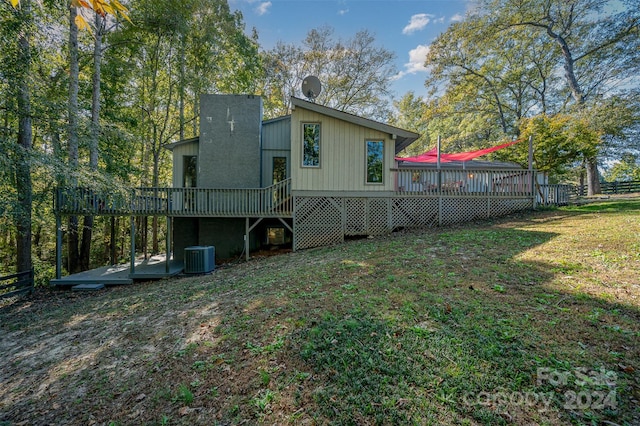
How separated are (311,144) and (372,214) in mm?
3340

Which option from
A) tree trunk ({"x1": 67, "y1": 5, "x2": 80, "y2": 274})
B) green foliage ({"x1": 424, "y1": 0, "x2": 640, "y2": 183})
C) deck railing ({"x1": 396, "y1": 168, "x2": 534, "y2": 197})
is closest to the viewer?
tree trunk ({"x1": 67, "y1": 5, "x2": 80, "y2": 274})

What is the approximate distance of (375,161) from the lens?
1065 centimetres

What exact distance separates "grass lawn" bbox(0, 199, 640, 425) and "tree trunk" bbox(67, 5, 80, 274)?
4.98 meters

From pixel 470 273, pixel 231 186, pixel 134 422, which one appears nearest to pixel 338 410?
pixel 134 422

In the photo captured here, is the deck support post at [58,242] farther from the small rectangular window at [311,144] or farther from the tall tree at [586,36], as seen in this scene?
the tall tree at [586,36]

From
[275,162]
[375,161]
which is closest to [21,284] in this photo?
[275,162]

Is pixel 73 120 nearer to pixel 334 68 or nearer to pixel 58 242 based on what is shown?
pixel 58 242

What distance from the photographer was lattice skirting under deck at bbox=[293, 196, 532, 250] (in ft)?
34.2

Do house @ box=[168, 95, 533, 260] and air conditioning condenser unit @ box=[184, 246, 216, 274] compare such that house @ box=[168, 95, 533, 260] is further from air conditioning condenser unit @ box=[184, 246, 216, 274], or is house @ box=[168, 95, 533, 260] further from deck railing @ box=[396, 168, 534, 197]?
air conditioning condenser unit @ box=[184, 246, 216, 274]

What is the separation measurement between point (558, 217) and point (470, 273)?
22.7 ft

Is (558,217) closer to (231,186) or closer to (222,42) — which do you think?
(231,186)

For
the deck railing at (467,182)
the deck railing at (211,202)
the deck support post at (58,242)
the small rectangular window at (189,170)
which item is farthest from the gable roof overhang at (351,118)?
the deck support post at (58,242)

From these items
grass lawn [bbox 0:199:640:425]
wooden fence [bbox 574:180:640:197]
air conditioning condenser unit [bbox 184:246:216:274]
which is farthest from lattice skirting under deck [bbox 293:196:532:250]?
wooden fence [bbox 574:180:640:197]

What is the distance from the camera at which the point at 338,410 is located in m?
2.47
